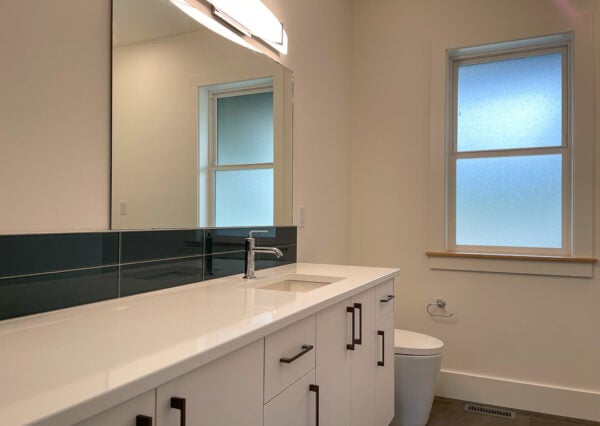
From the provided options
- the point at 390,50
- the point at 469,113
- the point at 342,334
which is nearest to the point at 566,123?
the point at 469,113

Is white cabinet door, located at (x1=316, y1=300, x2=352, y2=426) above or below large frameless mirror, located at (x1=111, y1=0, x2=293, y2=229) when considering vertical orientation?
below

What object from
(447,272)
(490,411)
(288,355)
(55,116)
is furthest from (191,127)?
(490,411)

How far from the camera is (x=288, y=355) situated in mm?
1082

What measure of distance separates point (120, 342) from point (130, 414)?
A: 20cm

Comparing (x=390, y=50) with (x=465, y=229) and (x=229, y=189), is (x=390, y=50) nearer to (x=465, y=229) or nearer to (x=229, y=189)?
(x=465, y=229)

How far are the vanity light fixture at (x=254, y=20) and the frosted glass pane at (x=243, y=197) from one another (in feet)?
2.03

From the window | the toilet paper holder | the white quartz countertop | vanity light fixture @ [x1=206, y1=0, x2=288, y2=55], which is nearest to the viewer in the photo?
the white quartz countertop

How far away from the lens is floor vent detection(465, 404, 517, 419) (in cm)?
242

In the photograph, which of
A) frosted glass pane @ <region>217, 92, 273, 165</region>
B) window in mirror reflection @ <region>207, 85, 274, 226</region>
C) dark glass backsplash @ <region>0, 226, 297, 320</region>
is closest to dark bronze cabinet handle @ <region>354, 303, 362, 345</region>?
dark glass backsplash @ <region>0, 226, 297, 320</region>

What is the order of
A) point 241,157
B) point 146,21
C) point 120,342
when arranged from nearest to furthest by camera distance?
point 120,342 → point 146,21 → point 241,157

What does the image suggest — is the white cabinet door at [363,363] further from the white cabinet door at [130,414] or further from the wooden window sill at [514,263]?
the wooden window sill at [514,263]

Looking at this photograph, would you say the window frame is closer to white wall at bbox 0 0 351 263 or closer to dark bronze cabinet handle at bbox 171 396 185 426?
white wall at bbox 0 0 351 263

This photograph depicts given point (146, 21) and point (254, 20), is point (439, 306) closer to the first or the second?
point (254, 20)

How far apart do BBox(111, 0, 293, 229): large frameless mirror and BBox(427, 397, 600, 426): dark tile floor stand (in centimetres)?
138
